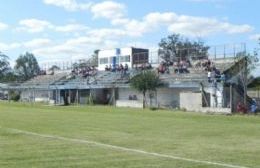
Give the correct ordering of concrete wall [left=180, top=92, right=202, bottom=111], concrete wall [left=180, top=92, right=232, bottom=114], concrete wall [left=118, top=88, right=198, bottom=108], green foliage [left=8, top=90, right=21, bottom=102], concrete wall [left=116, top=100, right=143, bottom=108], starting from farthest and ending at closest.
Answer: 1. green foliage [left=8, top=90, right=21, bottom=102]
2. concrete wall [left=116, top=100, right=143, bottom=108]
3. concrete wall [left=118, top=88, right=198, bottom=108]
4. concrete wall [left=180, top=92, right=202, bottom=111]
5. concrete wall [left=180, top=92, right=232, bottom=114]

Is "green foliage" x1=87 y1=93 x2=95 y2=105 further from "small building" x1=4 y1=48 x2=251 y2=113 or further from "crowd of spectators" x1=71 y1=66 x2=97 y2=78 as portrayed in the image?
"crowd of spectators" x1=71 y1=66 x2=97 y2=78

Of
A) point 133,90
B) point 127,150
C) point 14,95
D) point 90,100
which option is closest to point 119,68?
point 90,100

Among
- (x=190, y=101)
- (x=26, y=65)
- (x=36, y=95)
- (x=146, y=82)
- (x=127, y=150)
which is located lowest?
(x=127, y=150)

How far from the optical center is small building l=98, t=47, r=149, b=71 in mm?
85000

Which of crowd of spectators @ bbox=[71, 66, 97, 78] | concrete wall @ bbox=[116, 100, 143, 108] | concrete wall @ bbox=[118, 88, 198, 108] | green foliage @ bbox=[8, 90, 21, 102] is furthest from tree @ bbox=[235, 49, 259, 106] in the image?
green foliage @ bbox=[8, 90, 21, 102]

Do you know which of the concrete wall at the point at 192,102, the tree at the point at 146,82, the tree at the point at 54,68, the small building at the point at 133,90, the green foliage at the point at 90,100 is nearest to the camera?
the concrete wall at the point at 192,102

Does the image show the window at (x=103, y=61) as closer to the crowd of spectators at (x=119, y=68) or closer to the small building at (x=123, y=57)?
the small building at (x=123, y=57)

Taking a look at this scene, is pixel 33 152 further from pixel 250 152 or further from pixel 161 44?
pixel 161 44

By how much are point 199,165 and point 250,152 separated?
342 cm

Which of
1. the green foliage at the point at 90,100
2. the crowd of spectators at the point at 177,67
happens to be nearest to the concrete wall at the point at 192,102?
the crowd of spectators at the point at 177,67

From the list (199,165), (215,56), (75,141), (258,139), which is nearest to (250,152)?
(199,165)

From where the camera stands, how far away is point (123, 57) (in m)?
89.8

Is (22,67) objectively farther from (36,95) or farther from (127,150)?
(127,150)

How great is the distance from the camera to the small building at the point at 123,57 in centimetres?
8500
